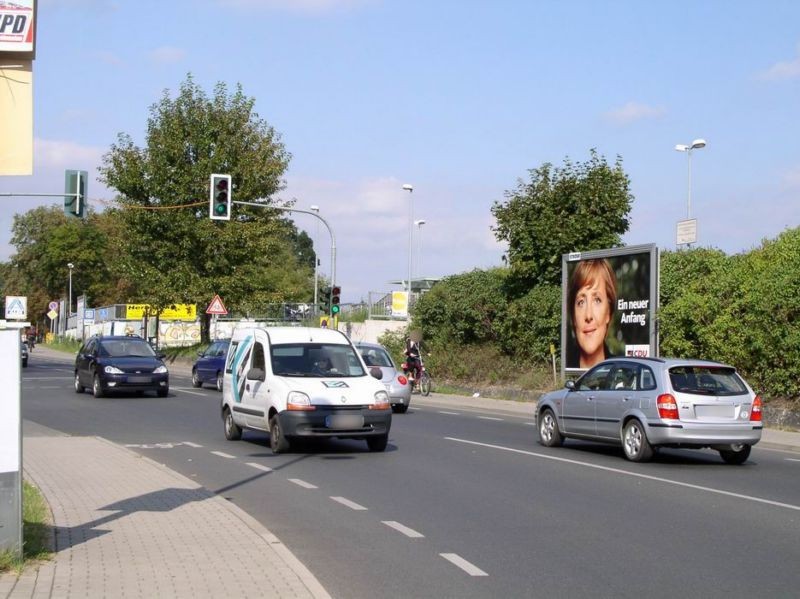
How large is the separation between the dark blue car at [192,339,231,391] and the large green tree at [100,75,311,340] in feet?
54.1

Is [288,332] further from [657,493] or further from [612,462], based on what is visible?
[657,493]

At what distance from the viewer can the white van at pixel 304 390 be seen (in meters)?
15.9

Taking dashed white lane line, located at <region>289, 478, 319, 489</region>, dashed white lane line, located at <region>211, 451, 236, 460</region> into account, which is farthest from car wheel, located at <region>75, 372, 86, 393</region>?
dashed white lane line, located at <region>289, 478, 319, 489</region>

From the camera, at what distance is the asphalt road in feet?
26.6

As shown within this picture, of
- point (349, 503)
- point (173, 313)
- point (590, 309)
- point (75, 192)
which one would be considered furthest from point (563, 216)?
point (173, 313)

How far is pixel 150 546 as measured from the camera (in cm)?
855

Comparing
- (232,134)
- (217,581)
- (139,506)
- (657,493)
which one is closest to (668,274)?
(657,493)

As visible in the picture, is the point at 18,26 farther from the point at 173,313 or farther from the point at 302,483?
the point at 173,313

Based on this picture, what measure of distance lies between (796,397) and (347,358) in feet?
35.6

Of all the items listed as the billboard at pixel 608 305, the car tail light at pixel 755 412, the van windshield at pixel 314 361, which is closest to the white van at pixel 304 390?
the van windshield at pixel 314 361

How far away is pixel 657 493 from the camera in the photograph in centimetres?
1266

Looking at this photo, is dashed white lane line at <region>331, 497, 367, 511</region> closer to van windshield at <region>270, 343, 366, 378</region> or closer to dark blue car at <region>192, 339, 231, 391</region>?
van windshield at <region>270, 343, 366, 378</region>

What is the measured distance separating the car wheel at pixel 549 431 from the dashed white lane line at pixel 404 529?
7.82 metres

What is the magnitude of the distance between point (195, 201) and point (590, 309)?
1129 inches
